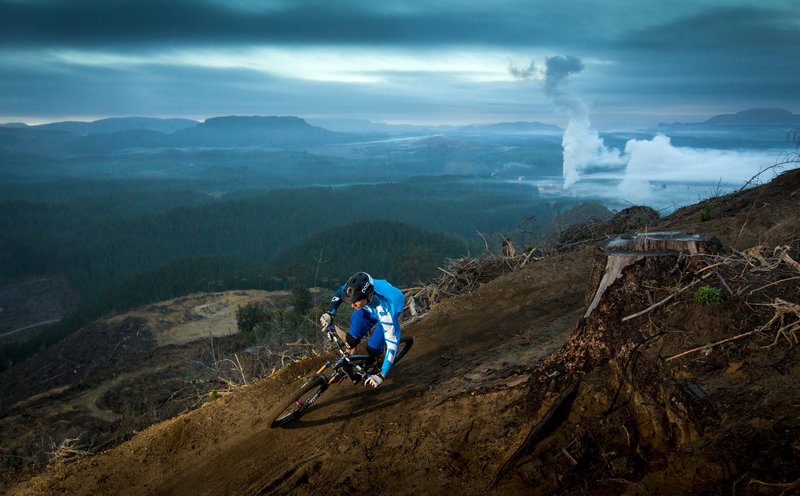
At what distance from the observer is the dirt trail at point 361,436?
186 inches

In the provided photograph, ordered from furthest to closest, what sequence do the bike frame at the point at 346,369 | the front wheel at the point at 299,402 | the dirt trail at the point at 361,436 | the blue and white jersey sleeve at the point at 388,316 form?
the bike frame at the point at 346,369
the front wheel at the point at 299,402
the blue and white jersey sleeve at the point at 388,316
the dirt trail at the point at 361,436

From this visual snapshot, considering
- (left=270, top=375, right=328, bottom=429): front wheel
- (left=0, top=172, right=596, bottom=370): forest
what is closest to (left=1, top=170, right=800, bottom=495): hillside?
(left=270, top=375, right=328, bottom=429): front wheel

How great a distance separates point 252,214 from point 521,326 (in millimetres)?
173578

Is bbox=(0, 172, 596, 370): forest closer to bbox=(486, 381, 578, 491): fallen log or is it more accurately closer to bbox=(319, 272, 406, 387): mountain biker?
bbox=(319, 272, 406, 387): mountain biker

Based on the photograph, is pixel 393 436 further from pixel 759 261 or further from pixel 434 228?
pixel 434 228

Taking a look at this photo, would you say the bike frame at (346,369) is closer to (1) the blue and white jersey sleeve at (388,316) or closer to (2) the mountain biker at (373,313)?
(2) the mountain biker at (373,313)

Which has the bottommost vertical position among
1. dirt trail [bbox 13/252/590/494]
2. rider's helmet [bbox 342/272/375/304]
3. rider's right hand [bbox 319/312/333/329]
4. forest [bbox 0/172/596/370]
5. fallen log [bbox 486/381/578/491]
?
forest [bbox 0/172/596/370]

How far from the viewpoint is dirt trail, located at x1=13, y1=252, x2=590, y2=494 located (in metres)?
4.72

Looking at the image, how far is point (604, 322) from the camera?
4.79 metres

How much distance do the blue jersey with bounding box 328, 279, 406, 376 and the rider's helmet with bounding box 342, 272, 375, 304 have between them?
0.22 metres

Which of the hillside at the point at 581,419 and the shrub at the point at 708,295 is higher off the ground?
the shrub at the point at 708,295

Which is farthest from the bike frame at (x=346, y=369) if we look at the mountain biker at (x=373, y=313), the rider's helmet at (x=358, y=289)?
the rider's helmet at (x=358, y=289)

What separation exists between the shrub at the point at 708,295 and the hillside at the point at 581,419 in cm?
5

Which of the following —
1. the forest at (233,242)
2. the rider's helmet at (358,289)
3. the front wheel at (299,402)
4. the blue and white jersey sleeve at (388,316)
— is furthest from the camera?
the forest at (233,242)
